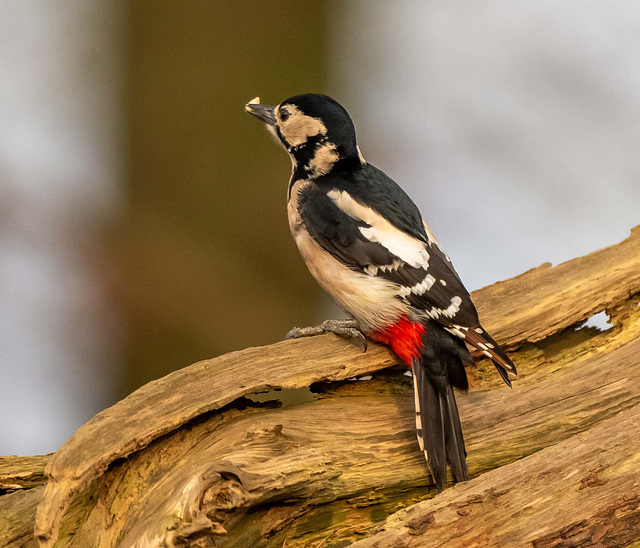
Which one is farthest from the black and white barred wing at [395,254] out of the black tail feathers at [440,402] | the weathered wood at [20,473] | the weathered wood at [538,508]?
the weathered wood at [20,473]

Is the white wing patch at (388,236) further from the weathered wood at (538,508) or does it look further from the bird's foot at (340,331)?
the weathered wood at (538,508)

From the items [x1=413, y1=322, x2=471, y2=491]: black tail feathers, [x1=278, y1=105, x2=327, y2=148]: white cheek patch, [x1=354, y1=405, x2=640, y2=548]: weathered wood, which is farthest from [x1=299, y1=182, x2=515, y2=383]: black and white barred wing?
[x1=354, y1=405, x2=640, y2=548]: weathered wood

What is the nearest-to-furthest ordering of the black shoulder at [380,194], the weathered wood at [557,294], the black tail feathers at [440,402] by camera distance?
the black tail feathers at [440,402], the black shoulder at [380,194], the weathered wood at [557,294]

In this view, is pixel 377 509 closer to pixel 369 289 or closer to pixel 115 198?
pixel 369 289

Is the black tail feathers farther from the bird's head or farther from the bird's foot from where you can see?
the bird's head

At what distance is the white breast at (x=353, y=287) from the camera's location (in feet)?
11.6

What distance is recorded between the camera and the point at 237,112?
521cm

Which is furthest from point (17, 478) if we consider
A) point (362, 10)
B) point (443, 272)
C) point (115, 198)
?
point (362, 10)

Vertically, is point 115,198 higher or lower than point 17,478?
higher

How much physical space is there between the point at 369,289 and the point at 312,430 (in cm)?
69

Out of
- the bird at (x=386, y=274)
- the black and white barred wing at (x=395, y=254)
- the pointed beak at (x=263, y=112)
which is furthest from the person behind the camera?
the pointed beak at (x=263, y=112)

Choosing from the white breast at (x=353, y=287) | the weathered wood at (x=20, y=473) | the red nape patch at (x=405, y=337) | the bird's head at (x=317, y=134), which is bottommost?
the weathered wood at (x=20, y=473)

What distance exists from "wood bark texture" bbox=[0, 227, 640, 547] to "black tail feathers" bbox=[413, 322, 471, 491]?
0.12 metres

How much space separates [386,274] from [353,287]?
0.53 feet
